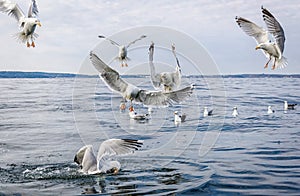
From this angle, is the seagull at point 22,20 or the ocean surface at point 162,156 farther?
the seagull at point 22,20

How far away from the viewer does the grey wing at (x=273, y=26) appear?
11.4 m

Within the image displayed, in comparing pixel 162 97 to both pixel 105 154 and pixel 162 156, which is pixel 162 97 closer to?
pixel 105 154

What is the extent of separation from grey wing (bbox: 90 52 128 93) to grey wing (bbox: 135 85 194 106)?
55cm

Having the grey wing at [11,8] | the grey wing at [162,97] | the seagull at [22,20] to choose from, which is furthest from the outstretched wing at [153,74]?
the grey wing at [11,8]

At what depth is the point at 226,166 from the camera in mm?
11336

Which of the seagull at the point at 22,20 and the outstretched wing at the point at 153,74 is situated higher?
the seagull at the point at 22,20

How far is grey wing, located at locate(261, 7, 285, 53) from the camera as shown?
11420 millimetres

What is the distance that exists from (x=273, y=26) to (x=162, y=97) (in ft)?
12.5

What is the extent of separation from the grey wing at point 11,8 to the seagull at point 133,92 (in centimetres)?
409

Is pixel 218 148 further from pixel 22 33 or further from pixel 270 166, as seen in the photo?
pixel 22 33

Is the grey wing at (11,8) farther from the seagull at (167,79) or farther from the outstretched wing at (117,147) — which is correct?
the outstretched wing at (117,147)

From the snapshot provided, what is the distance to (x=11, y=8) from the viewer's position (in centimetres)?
1321

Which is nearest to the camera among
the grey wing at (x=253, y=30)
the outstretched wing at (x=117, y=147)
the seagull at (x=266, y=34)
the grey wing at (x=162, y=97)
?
the outstretched wing at (x=117, y=147)

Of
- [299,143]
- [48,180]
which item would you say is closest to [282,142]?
[299,143]
